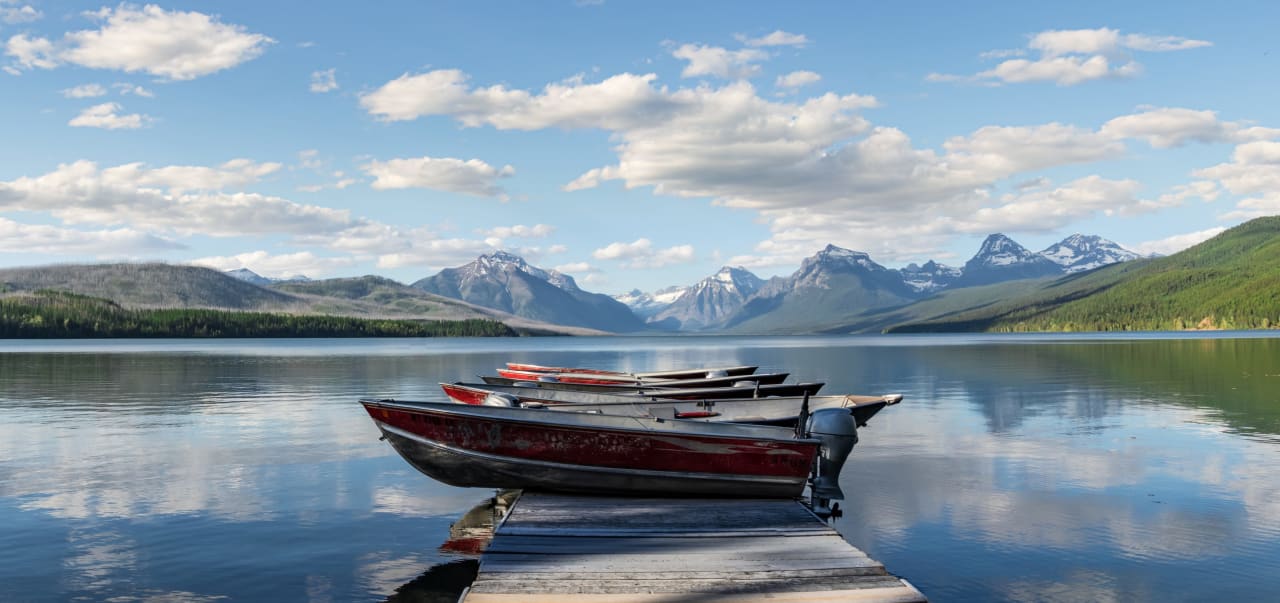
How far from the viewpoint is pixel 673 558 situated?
1507 centimetres

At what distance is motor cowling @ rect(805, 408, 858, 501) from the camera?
23234 mm

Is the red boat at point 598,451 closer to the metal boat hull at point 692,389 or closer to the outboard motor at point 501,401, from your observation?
the outboard motor at point 501,401

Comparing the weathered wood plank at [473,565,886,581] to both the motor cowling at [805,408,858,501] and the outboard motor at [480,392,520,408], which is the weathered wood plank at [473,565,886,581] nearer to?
the motor cowling at [805,408,858,501]

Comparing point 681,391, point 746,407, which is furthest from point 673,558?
point 681,391

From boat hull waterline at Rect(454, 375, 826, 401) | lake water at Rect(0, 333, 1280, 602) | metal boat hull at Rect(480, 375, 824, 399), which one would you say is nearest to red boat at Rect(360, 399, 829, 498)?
lake water at Rect(0, 333, 1280, 602)

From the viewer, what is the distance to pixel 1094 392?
191ft

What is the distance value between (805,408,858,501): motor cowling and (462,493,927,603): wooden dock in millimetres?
3348

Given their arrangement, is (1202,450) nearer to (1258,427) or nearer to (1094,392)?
(1258,427)

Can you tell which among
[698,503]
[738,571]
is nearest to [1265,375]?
[698,503]

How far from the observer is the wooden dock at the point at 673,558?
13.0 meters

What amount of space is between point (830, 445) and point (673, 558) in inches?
380

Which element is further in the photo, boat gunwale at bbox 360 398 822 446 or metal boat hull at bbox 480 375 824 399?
metal boat hull at bbox 480 375 824 399

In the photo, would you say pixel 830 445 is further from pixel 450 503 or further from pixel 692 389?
pixel 692 389

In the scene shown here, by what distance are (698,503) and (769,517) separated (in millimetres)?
2283
